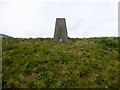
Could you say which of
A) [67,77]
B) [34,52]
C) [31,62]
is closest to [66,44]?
[34,52]

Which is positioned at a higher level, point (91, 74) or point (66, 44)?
point (66, 44)

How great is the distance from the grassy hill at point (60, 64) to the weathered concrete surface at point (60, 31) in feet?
2.54

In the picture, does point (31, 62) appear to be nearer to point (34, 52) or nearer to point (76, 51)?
point (34, 52)

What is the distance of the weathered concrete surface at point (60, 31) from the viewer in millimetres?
35312

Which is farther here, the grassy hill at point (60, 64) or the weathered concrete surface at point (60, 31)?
the weathered concrete surface at point (60, 31)

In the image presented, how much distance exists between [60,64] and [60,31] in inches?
322

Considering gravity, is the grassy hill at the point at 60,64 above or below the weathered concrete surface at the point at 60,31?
below

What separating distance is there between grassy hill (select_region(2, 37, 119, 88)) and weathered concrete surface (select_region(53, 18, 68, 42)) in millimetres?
773

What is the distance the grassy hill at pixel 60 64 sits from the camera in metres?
25.2

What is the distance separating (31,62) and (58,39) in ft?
24.5

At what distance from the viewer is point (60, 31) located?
3559 cm

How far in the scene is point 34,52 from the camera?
31250 mm

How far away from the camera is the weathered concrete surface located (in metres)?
35.3

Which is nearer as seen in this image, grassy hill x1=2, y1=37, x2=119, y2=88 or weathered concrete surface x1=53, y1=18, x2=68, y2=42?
grassy hill x1=2, y1=37, x2=119, y2=88
